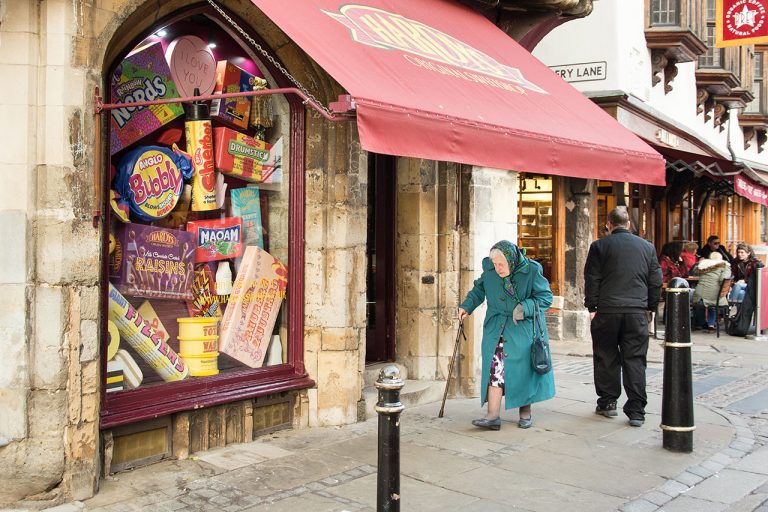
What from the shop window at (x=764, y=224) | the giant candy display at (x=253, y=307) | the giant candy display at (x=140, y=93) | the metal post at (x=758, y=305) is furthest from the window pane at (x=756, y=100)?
the giant candy display at (x=140, y=93)

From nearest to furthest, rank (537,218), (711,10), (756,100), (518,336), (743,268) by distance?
(518,336) → (537,218) → (743,268) → (711,10) → (756,100)

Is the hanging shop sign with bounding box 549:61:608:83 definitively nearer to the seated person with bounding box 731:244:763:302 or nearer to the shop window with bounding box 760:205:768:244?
the seated person with bounding box 731:244:763:302

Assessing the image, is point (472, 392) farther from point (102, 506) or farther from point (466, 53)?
point (102, 506)

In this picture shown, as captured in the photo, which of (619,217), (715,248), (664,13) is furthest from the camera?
(715,248)

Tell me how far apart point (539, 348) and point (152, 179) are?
3.21 metres

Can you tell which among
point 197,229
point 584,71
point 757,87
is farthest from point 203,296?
point 757,87

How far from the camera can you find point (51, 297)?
15.0ft

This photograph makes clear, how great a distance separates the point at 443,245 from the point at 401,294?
64cm

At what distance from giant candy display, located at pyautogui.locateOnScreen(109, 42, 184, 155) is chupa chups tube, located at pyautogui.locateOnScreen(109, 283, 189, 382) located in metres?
1.02

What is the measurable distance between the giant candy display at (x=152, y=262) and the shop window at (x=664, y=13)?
12.0 m

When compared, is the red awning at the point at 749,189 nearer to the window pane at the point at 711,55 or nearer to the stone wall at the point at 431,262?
the window pane at the point at 711,55

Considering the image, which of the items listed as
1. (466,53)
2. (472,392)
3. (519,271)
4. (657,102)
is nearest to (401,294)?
(472,392)

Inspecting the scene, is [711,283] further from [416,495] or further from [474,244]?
[416,495]

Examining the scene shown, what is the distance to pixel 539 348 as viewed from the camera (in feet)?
20.9
